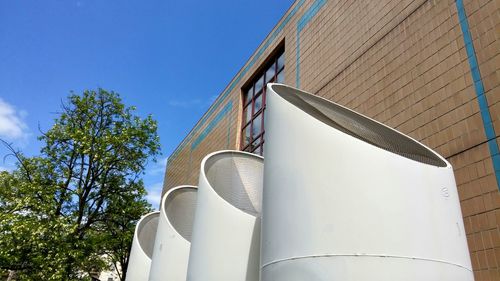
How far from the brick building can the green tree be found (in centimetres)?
793

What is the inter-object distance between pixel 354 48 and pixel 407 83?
2823 mm

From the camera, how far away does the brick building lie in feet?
23.6

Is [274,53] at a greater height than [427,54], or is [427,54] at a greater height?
[274,53]

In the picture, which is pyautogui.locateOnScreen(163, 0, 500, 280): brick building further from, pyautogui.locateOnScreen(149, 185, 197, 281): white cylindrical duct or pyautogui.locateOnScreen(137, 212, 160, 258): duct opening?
pyautogui.locateOnScreen(137, 212, 160, 258): duct opening

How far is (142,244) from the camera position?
502 inches

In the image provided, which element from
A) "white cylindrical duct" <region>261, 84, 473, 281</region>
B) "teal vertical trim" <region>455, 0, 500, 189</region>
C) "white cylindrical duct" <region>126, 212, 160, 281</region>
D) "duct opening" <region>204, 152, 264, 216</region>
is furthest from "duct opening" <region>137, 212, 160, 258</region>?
"teal vertical trim" <region>455, 0, 500, 189</region>

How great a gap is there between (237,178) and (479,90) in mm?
4735

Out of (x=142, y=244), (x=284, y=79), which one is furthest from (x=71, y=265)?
(x=284, y=79)

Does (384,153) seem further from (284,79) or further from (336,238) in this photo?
(284,79)

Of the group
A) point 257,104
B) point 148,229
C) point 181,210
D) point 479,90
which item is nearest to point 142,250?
point 148,229

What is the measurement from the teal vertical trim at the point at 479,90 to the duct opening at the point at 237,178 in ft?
13.5

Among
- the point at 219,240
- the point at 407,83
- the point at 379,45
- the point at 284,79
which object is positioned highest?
the point at 284,79

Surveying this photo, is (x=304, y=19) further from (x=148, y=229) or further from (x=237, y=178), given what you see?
(x=237, y=178)

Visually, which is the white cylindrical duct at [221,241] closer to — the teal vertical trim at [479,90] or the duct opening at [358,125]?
the duct opening at [358,125]
